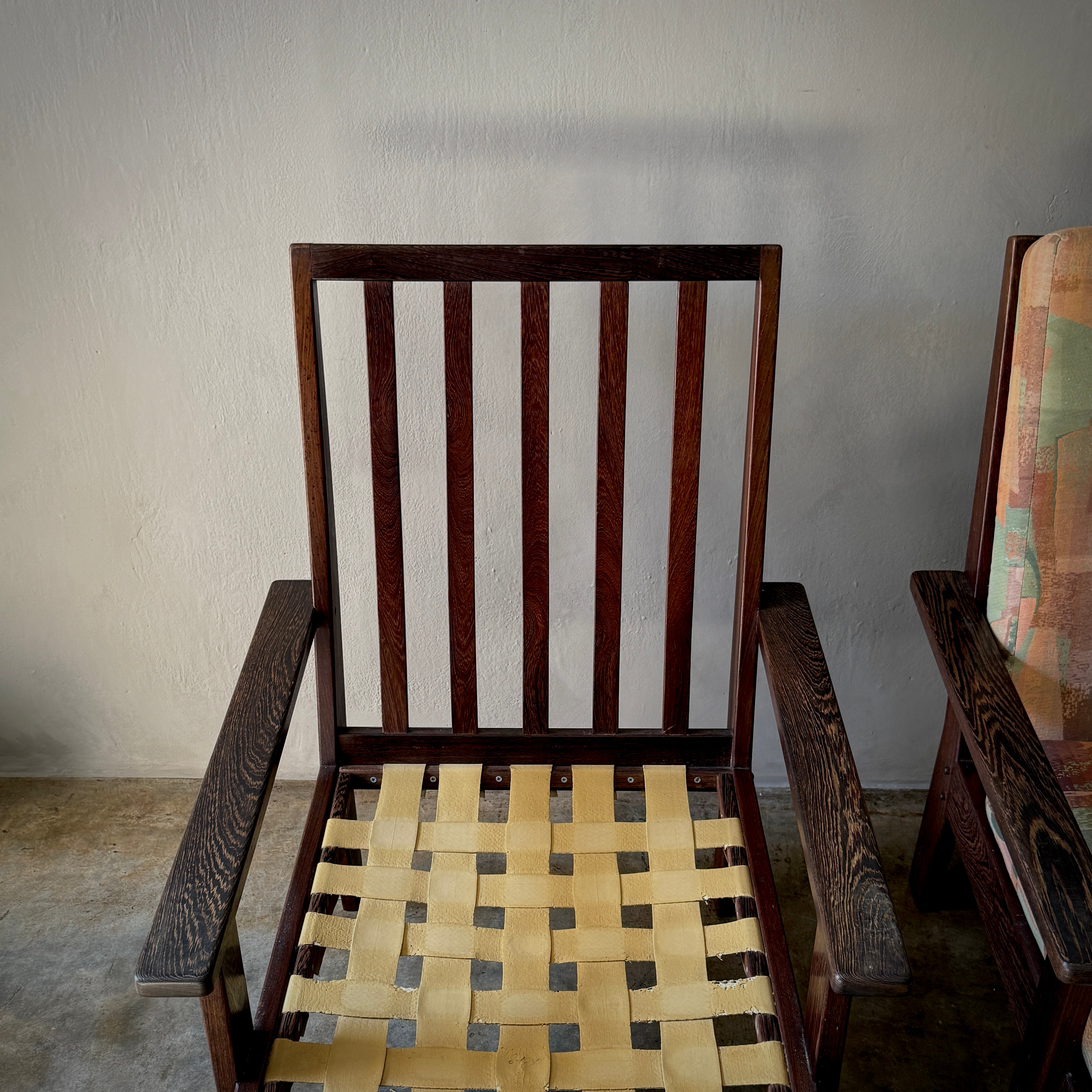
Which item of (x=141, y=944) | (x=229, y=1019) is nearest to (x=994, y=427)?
(x=229, y=1019)

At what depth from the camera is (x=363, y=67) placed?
1331 millimetres

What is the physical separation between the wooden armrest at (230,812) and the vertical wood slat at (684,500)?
44 centimetres

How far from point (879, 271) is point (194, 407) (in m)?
1.02

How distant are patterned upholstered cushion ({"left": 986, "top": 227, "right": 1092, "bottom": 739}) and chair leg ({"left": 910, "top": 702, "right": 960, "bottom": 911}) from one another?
15 cm

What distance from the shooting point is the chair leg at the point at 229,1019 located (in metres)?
0.86

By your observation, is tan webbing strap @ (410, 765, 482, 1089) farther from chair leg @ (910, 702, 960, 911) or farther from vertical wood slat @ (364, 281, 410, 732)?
chair leg @ (910, 702, 960, 911)

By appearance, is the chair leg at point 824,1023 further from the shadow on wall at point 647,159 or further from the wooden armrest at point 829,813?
the shadow on wall at point 647,159

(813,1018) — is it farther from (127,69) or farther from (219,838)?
(127,69)

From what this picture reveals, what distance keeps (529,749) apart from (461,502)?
1.08 ft

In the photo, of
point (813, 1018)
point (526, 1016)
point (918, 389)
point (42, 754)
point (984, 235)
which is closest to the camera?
point (813, 1018)

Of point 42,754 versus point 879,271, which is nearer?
point 879,271

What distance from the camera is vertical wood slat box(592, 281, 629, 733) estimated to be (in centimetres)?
113

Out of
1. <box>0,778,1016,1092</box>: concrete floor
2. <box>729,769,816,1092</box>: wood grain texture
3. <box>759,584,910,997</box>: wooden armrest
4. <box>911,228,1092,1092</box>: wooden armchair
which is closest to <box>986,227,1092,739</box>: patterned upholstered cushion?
<box>911,228,1092,1092</box>: wooden armchair

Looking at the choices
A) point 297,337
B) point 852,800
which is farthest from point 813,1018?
point 297,337
